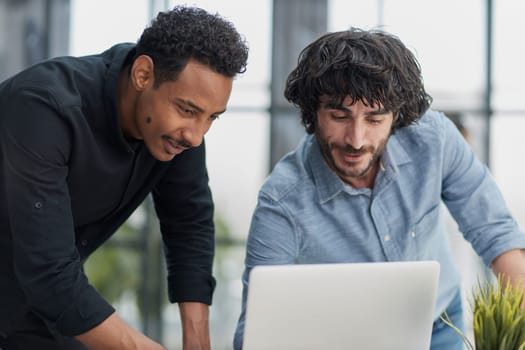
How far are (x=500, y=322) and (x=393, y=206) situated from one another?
57 cm

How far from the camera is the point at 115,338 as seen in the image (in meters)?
1.76

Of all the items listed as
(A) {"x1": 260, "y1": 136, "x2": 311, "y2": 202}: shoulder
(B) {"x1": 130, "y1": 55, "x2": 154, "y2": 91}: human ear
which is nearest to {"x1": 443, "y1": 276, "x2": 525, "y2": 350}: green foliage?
(A) {"x1": 260, "y1": 136, "x2": 311, "y2": 202}: shoulder

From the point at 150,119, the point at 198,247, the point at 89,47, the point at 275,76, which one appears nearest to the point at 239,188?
the point at 275,76

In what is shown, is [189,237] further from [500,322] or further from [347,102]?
[500,322]

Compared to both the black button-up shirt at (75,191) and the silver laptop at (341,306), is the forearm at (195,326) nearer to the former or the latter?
the black button-up shirt at (75,191)

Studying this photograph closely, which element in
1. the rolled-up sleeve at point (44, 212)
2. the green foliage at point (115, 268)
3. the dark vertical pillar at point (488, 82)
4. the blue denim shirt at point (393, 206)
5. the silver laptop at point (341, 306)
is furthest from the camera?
the green foliage at point (115, 268)

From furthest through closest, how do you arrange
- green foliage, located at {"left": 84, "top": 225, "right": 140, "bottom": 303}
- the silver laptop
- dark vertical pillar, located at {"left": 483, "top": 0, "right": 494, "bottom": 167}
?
green foliage, located at {"left": 84, "top": 225, "right": 140, "bottom": 303} → dark vertical pillar, located at {"left": 483, "top": 0, "right": 494, "bottom": 167} → the silver laptop

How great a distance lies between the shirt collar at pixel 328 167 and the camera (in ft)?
6.98

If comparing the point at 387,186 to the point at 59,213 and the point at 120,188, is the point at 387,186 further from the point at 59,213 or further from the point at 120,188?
the point at 59,213

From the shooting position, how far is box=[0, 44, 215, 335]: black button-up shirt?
1.71m

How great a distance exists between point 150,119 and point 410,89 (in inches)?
26.5

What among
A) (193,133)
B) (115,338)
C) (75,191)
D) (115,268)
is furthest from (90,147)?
(115,268)

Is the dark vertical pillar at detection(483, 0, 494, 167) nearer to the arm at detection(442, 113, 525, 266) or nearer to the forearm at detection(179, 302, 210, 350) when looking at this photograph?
the arm at detection(442, 113, 525, 266)

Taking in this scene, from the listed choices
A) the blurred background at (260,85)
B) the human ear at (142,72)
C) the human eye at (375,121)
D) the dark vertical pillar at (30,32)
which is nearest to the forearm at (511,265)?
the human eye at (375,121)
